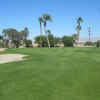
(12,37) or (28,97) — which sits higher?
(12,37)

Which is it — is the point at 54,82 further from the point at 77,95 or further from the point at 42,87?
the point at 77,95

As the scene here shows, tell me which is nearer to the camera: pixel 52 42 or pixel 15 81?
pixel 15 81

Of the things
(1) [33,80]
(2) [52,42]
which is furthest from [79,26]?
(1) [33,80]

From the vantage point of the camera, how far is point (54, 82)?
17.8 feet

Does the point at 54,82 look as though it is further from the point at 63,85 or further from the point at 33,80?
the point at 33,80

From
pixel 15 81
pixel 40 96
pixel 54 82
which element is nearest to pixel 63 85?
pixel 54 82

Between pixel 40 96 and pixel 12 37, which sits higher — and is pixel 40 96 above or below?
below

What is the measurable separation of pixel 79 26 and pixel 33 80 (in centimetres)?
5195

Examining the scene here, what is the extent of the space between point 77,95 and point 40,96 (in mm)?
1140

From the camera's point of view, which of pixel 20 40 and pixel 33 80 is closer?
pixel 33 80

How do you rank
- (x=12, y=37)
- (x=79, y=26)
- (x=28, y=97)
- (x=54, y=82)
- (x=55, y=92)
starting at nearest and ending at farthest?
(x=28, y=97) < (x=55, y=92) < (x=54, y=82) < (x=79, y=26) < (x=12, y=37)

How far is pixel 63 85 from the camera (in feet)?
16.7

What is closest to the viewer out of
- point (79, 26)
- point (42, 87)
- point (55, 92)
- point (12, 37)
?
point (55, 92)

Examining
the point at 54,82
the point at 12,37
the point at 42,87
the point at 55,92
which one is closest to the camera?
the point at 55,92
